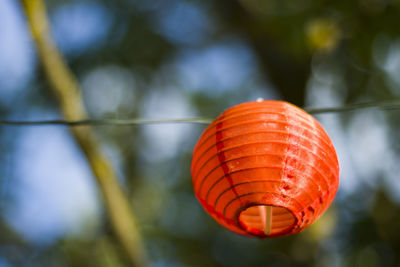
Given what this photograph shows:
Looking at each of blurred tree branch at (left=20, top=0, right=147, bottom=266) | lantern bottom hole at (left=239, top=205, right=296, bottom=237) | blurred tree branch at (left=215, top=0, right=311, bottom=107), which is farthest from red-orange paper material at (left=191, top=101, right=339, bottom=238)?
blurred tree branch at (left=215, top=0, right=311, bottom=107)

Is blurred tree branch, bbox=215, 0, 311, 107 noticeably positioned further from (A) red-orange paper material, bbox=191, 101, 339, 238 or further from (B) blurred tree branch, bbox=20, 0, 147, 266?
(A) red-orange paper material, bbox=191, 101, 339, 238

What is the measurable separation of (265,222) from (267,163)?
27 cm

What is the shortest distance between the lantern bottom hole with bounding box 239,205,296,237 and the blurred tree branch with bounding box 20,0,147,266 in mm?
1315

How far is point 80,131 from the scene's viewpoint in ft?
7.39

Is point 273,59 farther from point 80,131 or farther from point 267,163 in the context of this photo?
point 267,163

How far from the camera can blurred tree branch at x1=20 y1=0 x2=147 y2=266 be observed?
6.98 feet

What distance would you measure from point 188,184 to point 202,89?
1.21 metres

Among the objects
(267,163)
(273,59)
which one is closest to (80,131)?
(273,59)

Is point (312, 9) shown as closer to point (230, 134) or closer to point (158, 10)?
point (230, 134)

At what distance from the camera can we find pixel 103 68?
14.1 ft

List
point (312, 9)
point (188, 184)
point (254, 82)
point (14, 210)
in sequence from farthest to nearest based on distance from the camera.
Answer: point (188, 184), point (254, 82), point (14, 210), point (312, 9)

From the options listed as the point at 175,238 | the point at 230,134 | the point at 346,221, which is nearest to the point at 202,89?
the point at 175,238

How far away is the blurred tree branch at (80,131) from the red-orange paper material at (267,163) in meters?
1.33

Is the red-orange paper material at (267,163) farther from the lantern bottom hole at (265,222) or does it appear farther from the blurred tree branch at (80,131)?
the blurred tree branch at (80,131)
